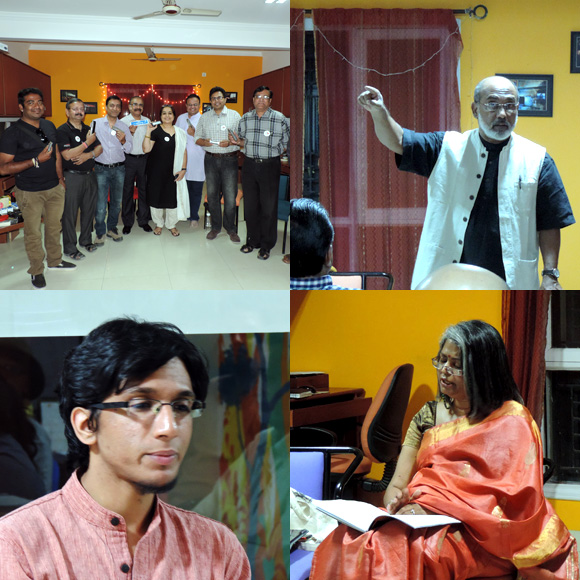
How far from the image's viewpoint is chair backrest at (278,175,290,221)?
1967 mm

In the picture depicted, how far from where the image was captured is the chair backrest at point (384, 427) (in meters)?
2.01

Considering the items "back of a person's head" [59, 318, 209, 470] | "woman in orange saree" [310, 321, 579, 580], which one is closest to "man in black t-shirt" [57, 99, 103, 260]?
"back of a person's head" [59, 318, 209, 470]

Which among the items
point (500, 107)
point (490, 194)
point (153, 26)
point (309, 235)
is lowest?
point (309, 235)

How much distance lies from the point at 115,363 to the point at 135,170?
52cm

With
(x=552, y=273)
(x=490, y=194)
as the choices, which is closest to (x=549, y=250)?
(x=552, y=273)

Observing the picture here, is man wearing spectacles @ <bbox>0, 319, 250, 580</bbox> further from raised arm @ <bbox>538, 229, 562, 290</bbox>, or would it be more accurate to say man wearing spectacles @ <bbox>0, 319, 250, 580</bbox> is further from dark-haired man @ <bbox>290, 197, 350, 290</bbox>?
raised arm @ <bbox>538, 229, 562, 290</bbox>

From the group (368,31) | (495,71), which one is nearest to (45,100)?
(368,31)

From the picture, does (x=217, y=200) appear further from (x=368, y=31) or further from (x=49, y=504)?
(x=49, y=504)

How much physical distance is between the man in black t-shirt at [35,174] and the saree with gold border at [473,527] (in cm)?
105

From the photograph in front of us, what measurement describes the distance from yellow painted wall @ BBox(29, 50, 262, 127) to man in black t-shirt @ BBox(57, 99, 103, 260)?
0.03 metres

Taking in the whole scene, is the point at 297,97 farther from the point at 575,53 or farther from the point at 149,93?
the point at 575,53

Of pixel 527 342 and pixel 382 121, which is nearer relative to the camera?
pixel 382 121

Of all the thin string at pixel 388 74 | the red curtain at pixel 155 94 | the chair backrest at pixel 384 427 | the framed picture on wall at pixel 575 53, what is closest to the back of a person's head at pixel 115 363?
the chair backrest at pixel 384 427

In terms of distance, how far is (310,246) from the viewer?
6.52ft
